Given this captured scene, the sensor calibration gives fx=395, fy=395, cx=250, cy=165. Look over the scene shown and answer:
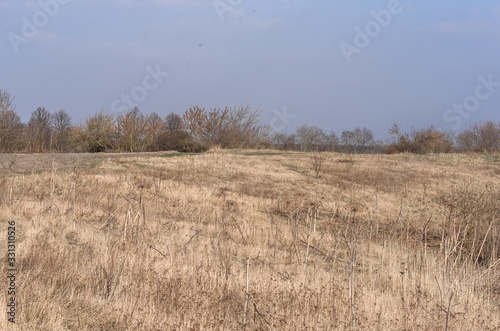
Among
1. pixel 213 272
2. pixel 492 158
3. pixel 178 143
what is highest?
pixel 178 143

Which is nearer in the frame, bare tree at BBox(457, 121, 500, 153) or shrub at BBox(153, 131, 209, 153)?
shrub at BBox(153, 131, 209, 153)

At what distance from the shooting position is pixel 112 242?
6.43m

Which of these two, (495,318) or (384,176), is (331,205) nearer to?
(384,176)

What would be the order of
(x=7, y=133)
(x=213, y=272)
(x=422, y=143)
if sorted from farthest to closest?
1. (x=422, y=143)
2. (x=7, y=133)
3. (x=213, y=272)

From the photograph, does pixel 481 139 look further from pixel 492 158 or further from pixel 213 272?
pixel 213 272

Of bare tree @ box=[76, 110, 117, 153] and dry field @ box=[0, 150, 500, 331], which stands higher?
bare tree @ box=[76, 110, 117, 153]

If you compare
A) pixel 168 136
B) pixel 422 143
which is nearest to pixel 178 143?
pixel 168 136

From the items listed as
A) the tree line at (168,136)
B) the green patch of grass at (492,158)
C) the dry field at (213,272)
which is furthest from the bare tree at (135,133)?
the green patch of grass at (492,158)

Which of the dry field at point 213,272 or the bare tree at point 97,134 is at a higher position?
the bare tree at point 97,134

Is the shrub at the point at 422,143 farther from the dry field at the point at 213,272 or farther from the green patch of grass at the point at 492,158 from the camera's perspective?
the dry field at the point at 213,272

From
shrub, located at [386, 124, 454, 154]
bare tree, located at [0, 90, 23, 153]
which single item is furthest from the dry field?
shrub, located at [386, 124, 454, 154]

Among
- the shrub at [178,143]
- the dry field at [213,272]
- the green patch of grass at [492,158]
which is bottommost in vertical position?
the dry field at [213,272]

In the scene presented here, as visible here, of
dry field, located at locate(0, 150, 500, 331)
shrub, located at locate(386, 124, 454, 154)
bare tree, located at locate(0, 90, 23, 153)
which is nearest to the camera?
dry field, located at locate(0, 150, 500, 331)

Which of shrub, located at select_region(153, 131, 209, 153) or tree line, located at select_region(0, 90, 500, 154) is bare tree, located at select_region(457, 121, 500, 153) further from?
shrub, located at select_region(153, 131, 209, 153)
